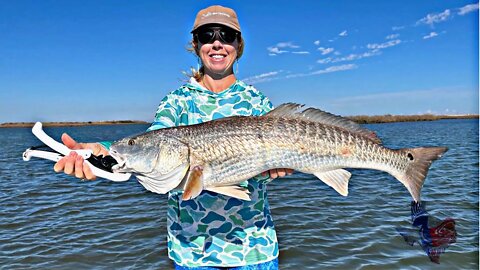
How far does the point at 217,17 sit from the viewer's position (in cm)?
410

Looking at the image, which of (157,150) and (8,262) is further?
(8,262)

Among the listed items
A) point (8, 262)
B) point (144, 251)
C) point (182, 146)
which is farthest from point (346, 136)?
point (8, 262)

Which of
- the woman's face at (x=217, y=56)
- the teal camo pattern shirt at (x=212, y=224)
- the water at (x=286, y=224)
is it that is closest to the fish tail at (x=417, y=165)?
the teal camo pattern shirt at (x=212, y=224)

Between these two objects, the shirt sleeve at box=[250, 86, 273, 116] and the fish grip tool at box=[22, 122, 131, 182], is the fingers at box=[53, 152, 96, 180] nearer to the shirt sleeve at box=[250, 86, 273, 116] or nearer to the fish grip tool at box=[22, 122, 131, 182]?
the fish grip tool at box=[22, 122, 131, 182]

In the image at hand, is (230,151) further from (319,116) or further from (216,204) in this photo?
(319,116)

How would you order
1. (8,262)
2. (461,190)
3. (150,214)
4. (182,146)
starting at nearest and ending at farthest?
(182,146), (8,262), (150,214), (461,190)

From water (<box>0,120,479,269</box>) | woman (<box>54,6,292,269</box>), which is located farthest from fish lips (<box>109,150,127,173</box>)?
water (<box>0,120,479,269</box>)

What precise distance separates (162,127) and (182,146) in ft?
1.06

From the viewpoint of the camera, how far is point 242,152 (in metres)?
3.75

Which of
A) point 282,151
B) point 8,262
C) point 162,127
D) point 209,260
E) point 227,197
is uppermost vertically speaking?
point 162,127

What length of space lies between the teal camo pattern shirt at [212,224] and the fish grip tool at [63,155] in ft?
1.75

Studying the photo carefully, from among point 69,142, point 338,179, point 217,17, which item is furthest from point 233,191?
point 217,17

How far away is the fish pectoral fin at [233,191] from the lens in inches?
141

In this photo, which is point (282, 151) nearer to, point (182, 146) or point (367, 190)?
point (182, 146)
